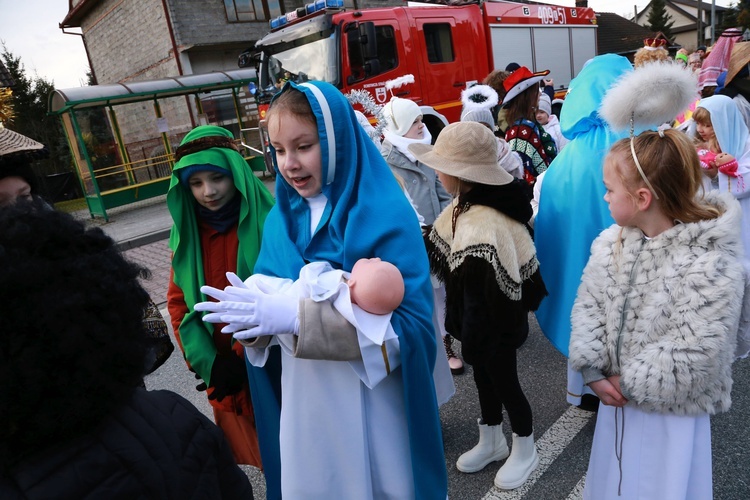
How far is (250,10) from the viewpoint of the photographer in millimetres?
17953

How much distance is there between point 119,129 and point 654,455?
14.9 meters

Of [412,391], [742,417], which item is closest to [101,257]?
[412,391]

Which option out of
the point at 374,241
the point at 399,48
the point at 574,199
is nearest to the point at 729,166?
the point at 574,199

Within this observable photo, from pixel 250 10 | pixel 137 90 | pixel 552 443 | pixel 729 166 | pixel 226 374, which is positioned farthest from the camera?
pixel 250 10

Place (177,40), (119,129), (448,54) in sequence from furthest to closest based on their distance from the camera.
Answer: (177,40) < (119,129) < (448,54)

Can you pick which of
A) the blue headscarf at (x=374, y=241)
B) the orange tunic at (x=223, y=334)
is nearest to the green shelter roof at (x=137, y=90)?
the orange tunic at (x=223, y=334)

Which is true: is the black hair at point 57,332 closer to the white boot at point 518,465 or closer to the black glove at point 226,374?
the black glove at point 226,374

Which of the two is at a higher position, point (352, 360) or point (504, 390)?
point (352, 360)

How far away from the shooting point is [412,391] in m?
1.43

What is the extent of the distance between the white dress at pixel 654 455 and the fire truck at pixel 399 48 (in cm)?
481

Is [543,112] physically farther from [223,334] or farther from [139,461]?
[139,461]

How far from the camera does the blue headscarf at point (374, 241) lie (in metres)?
1.40

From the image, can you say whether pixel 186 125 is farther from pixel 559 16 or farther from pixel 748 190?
pixel 748 190

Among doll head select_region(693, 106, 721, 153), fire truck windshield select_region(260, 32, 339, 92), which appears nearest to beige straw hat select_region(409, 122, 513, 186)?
doll head select_region(693, 106, 721, 153)
